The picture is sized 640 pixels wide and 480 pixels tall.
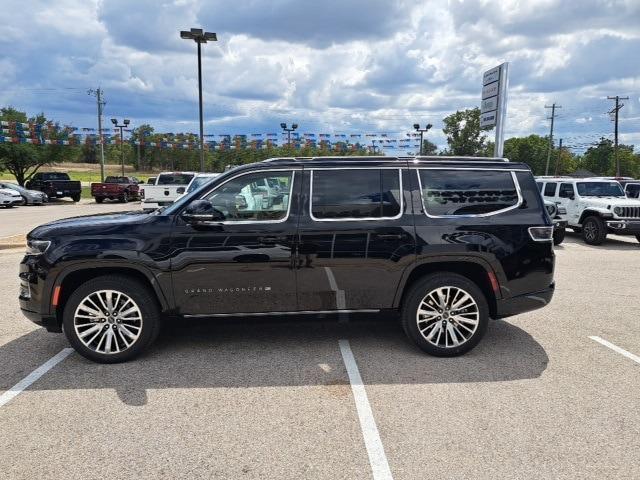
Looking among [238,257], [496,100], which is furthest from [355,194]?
[496,100]

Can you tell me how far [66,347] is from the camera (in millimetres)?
4941

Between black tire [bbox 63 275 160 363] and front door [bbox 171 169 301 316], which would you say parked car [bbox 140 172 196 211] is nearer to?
black tire [bbox 63 275 160 363]

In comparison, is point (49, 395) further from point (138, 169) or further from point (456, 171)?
point (138, 169)

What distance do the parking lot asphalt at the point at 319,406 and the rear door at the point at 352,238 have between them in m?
0.30

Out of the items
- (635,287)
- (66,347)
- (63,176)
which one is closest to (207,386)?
(66,347)

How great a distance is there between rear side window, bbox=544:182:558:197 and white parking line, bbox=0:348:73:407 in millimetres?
14291

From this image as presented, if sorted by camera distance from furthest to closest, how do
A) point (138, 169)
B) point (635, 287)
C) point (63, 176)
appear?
point (138, 169)
point (63, 176)
point (635, 287)

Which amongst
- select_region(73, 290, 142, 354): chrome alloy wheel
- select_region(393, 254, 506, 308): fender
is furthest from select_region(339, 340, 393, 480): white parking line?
select_region(73, 290, 142, 354): chrome alloy wheel

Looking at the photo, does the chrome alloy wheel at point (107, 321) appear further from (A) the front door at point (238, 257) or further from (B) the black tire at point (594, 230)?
(B) the black tire at point (594, 230)

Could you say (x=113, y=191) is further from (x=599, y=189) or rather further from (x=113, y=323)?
(x=113, y=323)

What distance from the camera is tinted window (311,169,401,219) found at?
4.48 meters

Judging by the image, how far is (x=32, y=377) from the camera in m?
4.21

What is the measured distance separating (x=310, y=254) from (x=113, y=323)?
186cm

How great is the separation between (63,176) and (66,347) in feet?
107
